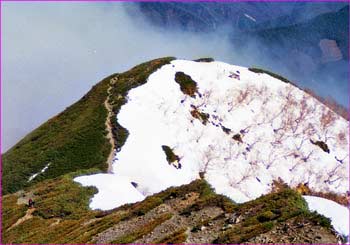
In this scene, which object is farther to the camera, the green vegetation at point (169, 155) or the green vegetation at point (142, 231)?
the green vegetation at point (169, 155)

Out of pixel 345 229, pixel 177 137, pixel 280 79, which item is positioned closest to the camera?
pixel 345 229

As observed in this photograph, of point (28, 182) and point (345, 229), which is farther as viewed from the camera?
point (28, 182)

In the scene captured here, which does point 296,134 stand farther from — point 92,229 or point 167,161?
point 92,229

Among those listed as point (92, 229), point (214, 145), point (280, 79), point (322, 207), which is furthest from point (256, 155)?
point (322, 207)

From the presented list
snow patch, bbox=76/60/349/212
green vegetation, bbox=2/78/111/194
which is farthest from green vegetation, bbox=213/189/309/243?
green vegetation, bbox=2/78/111/194

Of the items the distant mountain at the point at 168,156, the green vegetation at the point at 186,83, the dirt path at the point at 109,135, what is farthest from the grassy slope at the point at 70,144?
the green vegetation at the point at 186,83

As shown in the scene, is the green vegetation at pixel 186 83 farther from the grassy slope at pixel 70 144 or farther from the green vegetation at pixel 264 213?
the green vegetation at pixel 264 213
